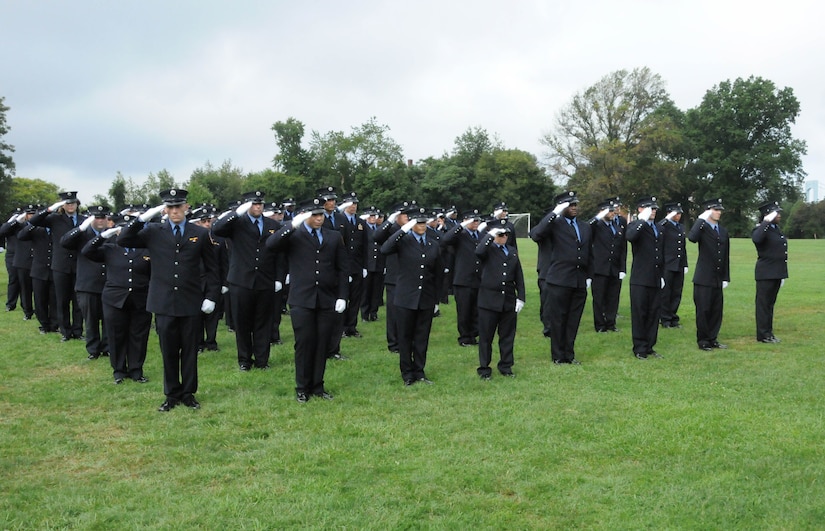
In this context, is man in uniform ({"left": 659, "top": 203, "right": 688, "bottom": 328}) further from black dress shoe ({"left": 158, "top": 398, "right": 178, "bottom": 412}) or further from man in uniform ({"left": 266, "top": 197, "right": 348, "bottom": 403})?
black dress shoe ({"left": 158, "top": 398, "right": 178, "bottom": 412})

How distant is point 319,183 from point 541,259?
62.3 metres

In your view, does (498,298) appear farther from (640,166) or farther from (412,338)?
(640,166)

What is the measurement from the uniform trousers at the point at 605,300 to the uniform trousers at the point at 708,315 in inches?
74.1

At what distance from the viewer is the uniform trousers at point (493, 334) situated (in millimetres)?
8711

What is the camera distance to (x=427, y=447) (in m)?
6.00

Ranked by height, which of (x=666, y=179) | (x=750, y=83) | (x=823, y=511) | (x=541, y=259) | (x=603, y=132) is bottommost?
(x=823, y=511)

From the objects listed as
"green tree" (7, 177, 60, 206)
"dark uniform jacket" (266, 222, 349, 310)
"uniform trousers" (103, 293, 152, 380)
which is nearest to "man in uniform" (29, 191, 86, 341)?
"uniform trousers" (103, 293, 152, 380)

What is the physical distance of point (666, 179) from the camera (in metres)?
57.6

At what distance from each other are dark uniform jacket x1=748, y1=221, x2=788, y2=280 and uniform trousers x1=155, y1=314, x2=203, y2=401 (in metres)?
8.86

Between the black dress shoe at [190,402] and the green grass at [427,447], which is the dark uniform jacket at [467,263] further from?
the black dress shoe at [190,402]

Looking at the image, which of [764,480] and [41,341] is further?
[41,341]

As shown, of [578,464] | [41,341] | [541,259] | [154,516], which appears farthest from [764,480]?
[41,341]

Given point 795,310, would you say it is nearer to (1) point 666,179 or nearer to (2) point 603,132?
(1) point 666,179

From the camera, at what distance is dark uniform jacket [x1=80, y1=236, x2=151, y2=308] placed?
8.49 m
